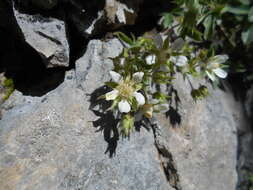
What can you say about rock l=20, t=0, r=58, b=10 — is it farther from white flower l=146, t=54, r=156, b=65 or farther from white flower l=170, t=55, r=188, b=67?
white flower l=170, t=55, r=188, b=67

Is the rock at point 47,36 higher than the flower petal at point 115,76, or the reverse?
the rock at point 47,36

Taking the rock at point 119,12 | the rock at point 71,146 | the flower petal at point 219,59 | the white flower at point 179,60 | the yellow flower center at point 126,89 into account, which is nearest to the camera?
the rock at point 71,146

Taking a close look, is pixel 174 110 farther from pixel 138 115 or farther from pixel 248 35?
pixel 248 35

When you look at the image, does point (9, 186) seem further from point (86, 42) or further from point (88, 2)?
point (88, 2)

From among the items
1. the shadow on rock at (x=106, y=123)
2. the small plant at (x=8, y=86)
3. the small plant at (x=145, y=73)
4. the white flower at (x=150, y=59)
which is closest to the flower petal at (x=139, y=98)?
the small plant at (x=145, y=73)

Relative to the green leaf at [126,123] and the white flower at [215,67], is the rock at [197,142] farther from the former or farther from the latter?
the green leaf at [126,123]

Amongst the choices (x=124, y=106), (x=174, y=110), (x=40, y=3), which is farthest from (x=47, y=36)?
(x=174, y=110)

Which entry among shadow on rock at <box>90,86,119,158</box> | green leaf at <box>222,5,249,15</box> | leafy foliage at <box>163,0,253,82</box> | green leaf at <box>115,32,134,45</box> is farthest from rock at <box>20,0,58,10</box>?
green leaf at <box>222,5,249,15</box>
